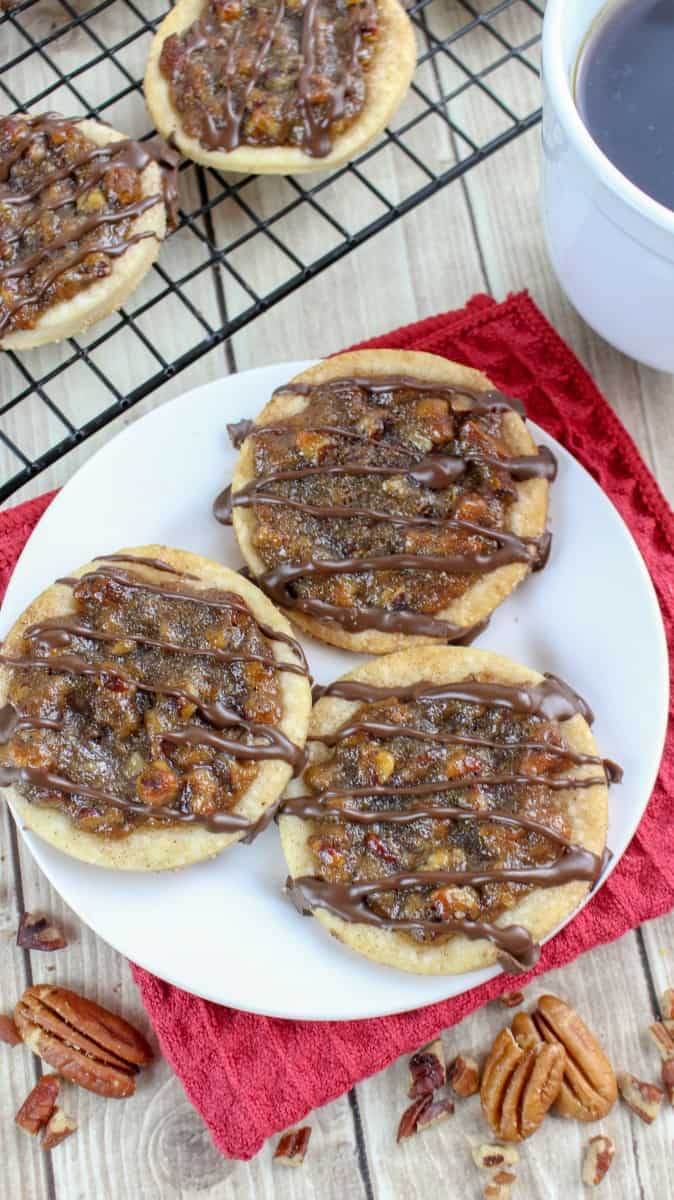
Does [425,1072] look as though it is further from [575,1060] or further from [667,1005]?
[667,1005]

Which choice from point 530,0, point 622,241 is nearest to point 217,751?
point 622,241

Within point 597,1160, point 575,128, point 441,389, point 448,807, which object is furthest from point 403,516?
Result: point 597,1160

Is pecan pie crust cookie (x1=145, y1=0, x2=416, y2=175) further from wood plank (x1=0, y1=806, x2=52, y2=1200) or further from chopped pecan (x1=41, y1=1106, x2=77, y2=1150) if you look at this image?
chopped pecan (x1=41, y1=1106, x2=77, y2=1150)

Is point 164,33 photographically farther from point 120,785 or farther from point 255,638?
point 120,785

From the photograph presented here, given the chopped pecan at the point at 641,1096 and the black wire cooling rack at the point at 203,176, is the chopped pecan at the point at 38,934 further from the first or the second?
the chopped pecan at the point at 641,1096

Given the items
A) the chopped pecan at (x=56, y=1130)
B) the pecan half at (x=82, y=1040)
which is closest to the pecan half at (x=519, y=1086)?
the pecan half at (x=82, y=1040)
